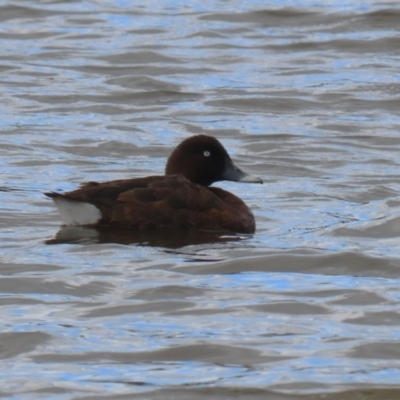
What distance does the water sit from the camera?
18.5 ft

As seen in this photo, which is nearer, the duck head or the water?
the water

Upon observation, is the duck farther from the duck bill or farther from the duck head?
the duck bill

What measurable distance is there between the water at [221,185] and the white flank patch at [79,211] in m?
0.09

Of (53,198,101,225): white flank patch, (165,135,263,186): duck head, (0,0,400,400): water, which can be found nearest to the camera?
(0,0,400,400): water

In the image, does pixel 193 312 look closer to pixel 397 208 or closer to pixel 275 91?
pixel 397 208

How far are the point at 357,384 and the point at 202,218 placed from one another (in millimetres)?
3236

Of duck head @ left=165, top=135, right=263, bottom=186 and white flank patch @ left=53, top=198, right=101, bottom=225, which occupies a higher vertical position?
duck head @ left=165, top=135, right=263, bottom=186

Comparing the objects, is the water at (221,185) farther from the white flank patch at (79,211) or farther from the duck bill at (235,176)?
the duck bill at (235,176)

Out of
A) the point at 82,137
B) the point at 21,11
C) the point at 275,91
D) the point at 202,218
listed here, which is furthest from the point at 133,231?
the point at 21,11

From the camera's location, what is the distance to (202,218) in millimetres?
8461

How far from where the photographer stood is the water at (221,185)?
5629mm

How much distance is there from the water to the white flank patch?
0.09 metres

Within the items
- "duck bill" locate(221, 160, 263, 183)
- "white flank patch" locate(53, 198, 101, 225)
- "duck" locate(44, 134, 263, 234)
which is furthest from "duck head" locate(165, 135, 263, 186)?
"white flank patch" locate(53, 198, 101, 225)

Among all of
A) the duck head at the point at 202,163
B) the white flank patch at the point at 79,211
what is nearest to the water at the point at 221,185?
the white flank patch at the point at 79,211
